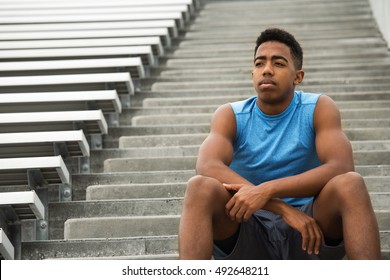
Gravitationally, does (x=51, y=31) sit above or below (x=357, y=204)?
above

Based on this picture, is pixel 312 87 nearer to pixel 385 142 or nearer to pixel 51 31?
pixel 385 142

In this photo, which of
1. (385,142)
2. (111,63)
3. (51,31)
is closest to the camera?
(385,142)

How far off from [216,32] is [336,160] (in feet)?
13.1

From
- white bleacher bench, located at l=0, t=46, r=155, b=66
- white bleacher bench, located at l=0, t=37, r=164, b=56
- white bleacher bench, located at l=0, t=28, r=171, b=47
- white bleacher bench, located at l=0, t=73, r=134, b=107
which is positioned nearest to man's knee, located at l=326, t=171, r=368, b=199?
white bleacher bench, located at l=0, t=73, r=134, b=107

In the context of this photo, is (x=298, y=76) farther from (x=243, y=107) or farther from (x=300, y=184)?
(x=300, y=184)

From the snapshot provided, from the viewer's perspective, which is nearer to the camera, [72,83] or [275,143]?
[275,143]

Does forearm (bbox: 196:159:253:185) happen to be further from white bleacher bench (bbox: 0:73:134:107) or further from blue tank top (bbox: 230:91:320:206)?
white bleacher bench (bbox: 0:73:134:107)

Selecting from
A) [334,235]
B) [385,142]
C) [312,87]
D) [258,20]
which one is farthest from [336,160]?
[258,20]

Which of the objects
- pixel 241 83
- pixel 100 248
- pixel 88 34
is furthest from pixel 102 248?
pixel 88 34

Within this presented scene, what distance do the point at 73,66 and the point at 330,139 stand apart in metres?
2.42

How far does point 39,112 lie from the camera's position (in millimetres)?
4418

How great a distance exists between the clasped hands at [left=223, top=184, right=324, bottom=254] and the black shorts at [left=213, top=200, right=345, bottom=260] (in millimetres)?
70

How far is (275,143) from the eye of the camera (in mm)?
2941
